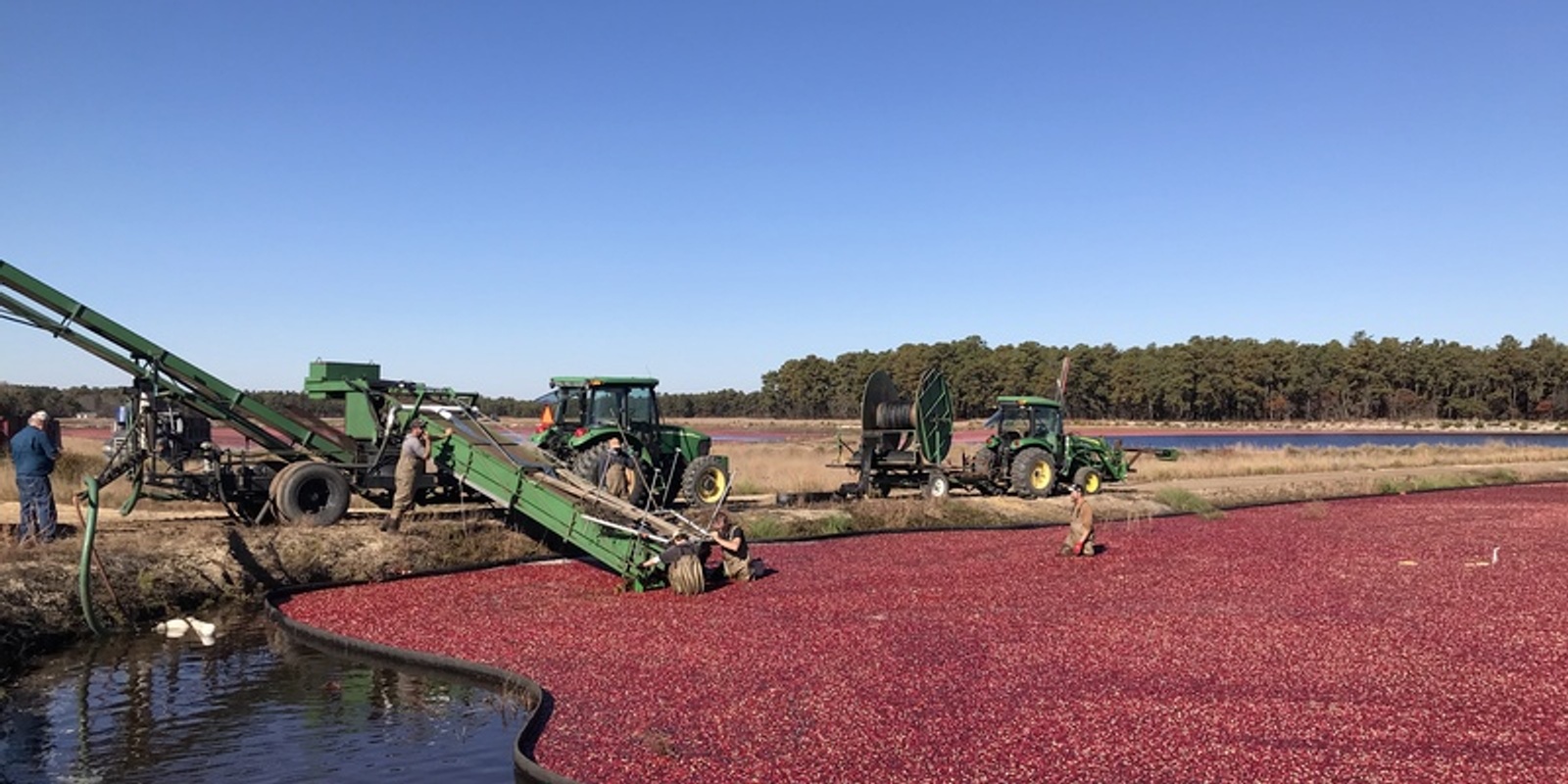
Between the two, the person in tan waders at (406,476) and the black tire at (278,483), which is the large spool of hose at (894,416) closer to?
the person in tan waders at (406,476)

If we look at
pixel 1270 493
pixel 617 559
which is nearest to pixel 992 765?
pixel 617 559

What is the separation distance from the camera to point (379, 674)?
9469 millimetres

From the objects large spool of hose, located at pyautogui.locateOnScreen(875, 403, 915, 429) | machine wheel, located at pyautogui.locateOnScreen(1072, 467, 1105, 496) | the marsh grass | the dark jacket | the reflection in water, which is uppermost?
large spool of hose, located at pyautogui.locateOnScreen(875, 403, 915, 429)

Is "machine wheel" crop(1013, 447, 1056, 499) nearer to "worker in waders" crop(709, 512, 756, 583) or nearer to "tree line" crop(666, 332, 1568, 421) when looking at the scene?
"worker in waders" crop(709, 512, 756, 583)

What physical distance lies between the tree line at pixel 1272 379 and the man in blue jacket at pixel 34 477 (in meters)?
95.0

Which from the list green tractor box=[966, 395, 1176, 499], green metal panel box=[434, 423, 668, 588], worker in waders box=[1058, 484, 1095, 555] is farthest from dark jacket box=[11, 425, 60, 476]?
green tractor box=[966, 395, 1176, 499]

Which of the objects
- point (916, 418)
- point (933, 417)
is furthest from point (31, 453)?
point (933, 417)

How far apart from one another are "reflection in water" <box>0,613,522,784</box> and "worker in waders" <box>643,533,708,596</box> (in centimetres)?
350

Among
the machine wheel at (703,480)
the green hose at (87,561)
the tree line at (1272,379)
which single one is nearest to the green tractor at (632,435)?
the machine wheel at (703,480)

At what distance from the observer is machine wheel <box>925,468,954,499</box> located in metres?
23.0

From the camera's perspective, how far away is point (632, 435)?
1772 cm

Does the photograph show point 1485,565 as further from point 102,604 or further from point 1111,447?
point 102,604

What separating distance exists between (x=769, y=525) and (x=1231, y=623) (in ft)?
28.9

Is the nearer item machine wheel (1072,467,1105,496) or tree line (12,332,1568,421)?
machine wheel (1072,467,1105,496)
